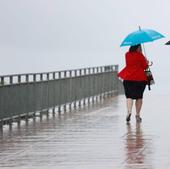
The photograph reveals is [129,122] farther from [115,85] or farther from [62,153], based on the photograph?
[115,85]

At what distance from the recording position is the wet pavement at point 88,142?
14.6 metres

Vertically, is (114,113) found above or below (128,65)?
below

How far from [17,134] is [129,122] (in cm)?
353

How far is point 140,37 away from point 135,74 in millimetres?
854

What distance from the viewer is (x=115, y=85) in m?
39.6

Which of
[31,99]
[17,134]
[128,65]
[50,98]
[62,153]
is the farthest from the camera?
[50,98]

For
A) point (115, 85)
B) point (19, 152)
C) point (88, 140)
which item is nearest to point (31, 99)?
point (88, 140)

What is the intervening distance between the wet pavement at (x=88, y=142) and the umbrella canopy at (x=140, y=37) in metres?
1.86

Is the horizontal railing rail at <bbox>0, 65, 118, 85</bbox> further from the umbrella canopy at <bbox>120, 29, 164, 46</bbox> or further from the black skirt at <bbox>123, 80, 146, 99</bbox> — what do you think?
the umbrella canopy at <bbox>120, 29, 164, 46</bbox>

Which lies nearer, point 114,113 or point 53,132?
point 53,132

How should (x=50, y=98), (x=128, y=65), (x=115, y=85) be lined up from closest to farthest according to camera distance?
(x=128, y=65), (x=50, y=98), (x=115, y=85)

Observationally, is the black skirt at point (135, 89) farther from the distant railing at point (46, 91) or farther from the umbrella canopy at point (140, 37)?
the distant railing at point (46, 91)

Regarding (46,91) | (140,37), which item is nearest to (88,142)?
(140,37)

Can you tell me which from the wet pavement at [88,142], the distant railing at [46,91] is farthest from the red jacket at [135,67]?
the distant railing at [46,91]
